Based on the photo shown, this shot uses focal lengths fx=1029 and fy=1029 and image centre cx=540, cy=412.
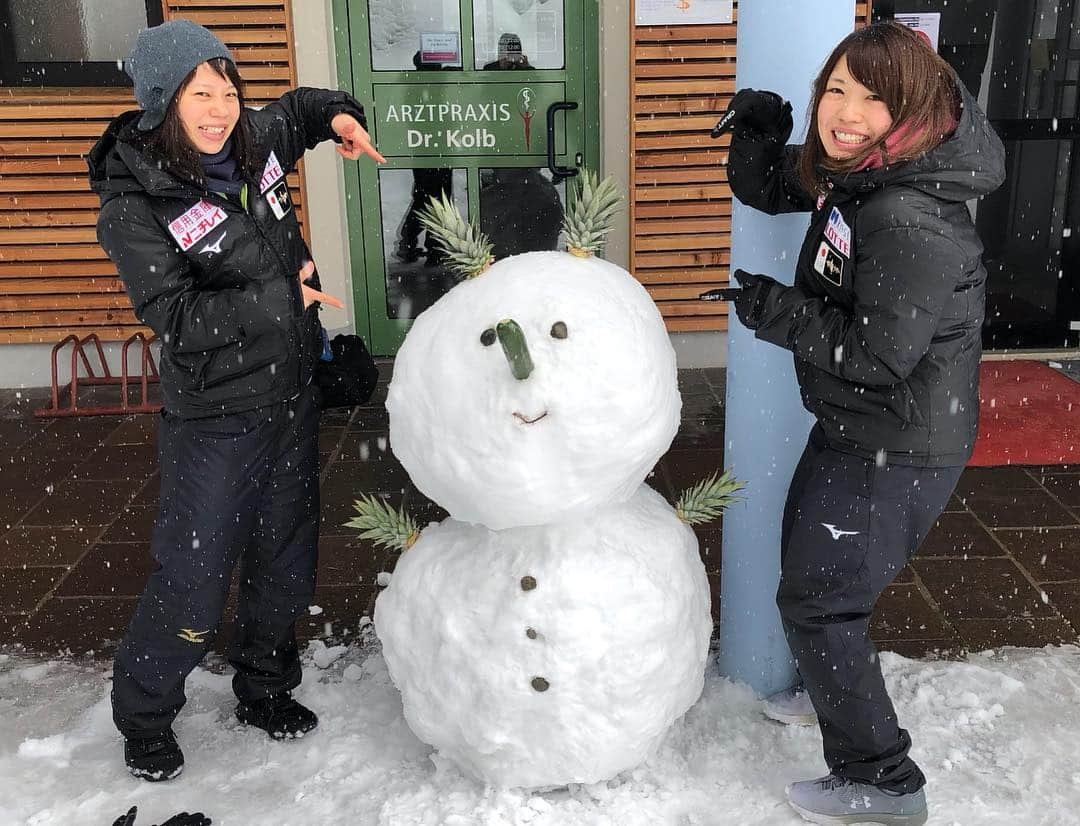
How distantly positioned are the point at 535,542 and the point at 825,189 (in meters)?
1.10

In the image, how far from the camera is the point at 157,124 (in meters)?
2.51

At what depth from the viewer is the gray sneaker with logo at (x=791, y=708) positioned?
299cm

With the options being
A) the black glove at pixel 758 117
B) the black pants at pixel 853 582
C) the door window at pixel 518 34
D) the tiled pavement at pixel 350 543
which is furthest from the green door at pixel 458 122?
the black pants at pixel 853 582

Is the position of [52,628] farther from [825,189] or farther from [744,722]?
[825,189]

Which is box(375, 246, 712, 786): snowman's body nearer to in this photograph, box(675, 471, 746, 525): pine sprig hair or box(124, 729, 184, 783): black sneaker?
box(675, 471, 746, 525): pine sprig hair

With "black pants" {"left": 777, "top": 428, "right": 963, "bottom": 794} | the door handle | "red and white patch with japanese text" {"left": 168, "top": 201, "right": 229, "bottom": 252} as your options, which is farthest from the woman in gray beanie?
the door handle

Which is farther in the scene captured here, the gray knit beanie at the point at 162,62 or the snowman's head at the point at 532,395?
the gray knit beanie at the point at 162,62

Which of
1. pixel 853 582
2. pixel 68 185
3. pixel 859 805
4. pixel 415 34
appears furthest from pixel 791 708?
pixel 68 185

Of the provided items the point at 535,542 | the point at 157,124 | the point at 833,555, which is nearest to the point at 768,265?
the point at 833,555

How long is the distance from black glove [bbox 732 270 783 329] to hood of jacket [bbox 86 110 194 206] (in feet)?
4.55

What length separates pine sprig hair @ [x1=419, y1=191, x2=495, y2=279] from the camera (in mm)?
2480

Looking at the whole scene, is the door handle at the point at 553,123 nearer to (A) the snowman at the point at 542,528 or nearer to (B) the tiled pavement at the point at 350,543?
(B) the tiled pavement at the point at 350,543

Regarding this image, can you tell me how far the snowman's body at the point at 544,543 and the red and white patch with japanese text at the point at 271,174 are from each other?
24.5 inches

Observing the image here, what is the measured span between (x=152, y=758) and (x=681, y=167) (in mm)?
4823
